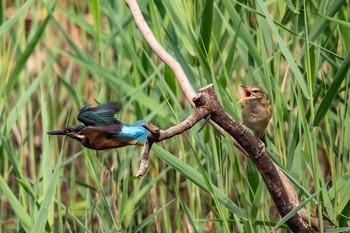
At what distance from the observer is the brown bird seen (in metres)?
3.17

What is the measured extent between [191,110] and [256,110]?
64cm

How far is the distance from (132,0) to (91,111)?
0.33 metres

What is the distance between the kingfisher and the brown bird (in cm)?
59

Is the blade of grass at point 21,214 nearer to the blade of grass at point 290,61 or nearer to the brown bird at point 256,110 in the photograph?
the brown bird at point 256,110

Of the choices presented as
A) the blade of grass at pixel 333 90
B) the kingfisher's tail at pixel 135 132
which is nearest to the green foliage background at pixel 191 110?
the blade of grass at pixel 333 90

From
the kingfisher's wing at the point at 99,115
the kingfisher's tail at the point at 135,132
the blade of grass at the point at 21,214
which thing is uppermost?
the kingfisher's wing at the point at 99,115

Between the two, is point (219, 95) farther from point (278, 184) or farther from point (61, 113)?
point (61, 113)

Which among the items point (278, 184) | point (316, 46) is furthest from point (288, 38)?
point (278, 184)

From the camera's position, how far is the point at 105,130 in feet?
8.59

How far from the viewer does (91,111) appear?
106 inches

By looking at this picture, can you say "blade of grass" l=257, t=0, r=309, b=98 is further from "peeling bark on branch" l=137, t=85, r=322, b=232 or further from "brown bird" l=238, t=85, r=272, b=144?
"brown bird" l=238, t=85, r=272, b=144

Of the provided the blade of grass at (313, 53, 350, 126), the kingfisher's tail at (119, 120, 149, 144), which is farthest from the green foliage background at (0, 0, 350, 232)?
the kingfisher's tail at (119, 120, 149, 144)

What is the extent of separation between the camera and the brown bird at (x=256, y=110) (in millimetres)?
3168

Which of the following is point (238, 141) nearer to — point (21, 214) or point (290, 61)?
point (290, 61)
